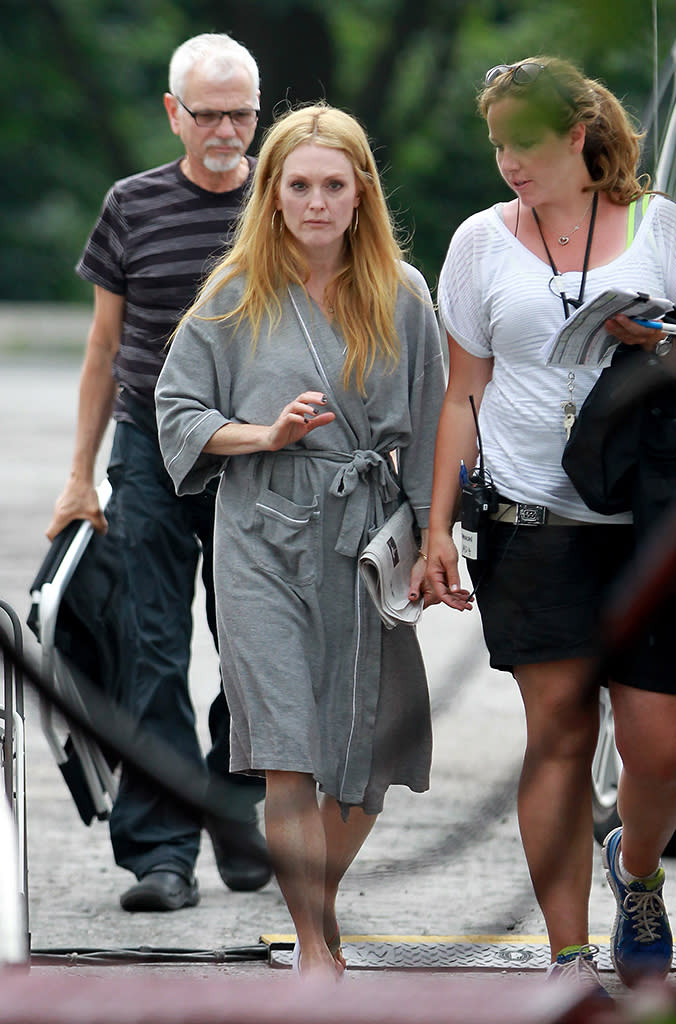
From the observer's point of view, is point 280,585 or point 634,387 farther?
point 280,585

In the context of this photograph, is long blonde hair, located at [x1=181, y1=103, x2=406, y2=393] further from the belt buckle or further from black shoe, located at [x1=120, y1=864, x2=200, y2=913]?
black shoe, located at [x1=120, y1=864, x2=200, y2=913]

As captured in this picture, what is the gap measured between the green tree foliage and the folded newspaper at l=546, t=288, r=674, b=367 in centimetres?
136

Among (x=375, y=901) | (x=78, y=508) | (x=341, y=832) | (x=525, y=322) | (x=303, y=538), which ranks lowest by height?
(x=375, y=901)

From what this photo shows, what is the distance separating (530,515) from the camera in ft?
10.1

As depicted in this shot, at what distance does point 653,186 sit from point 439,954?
178 centimetres

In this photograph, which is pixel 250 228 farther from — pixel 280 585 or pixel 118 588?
pixel 118 588

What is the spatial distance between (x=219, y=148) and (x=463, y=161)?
2494 millimetres

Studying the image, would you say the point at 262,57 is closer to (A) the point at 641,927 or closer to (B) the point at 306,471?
(B) the point at 306,471

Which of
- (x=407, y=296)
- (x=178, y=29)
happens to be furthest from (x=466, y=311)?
(x=178, y=29)

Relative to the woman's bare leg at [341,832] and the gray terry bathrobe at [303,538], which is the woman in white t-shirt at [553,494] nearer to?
the gray terry bathrobe at [303,538]

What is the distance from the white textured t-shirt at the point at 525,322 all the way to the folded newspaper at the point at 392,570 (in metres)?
0.27

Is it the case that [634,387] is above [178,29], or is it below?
below

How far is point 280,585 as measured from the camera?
10.8 feet

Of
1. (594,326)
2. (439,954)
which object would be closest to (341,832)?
(439,954)
